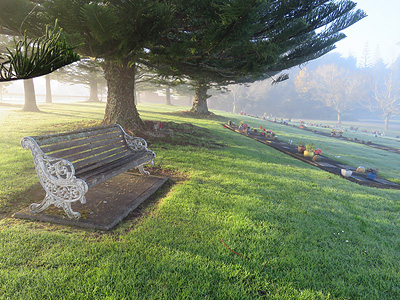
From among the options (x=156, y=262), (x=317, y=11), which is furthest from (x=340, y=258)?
(x=317, y=11)

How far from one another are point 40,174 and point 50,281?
1.46 metres

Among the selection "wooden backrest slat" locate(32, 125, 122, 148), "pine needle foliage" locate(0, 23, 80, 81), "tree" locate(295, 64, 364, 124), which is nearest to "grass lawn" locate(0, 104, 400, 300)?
"wooden backrest slat" locate(32, 125, 122, 148)

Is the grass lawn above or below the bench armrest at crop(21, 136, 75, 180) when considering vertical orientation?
below

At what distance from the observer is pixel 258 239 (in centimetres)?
262

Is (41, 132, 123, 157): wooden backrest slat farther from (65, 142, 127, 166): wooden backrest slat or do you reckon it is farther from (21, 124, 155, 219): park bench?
(65, 142, 127, 166): wooden backrest slat

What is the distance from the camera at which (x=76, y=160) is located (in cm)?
323

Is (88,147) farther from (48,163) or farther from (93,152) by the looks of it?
(48,163)

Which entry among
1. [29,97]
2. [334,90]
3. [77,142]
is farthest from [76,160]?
[334,90]

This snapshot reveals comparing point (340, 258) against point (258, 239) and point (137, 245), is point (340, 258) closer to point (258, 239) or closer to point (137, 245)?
point (258, 239)

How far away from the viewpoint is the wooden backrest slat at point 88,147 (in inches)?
117

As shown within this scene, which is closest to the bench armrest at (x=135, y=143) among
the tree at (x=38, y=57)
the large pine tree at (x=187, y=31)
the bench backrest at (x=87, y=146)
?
the bench backrest at (x=87, y=146)

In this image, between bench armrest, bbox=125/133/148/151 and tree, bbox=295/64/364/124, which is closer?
bench armrest, bbox=125/133/148/151

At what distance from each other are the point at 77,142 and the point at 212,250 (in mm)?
2547

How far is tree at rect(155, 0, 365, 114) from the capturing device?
13.5 ft
